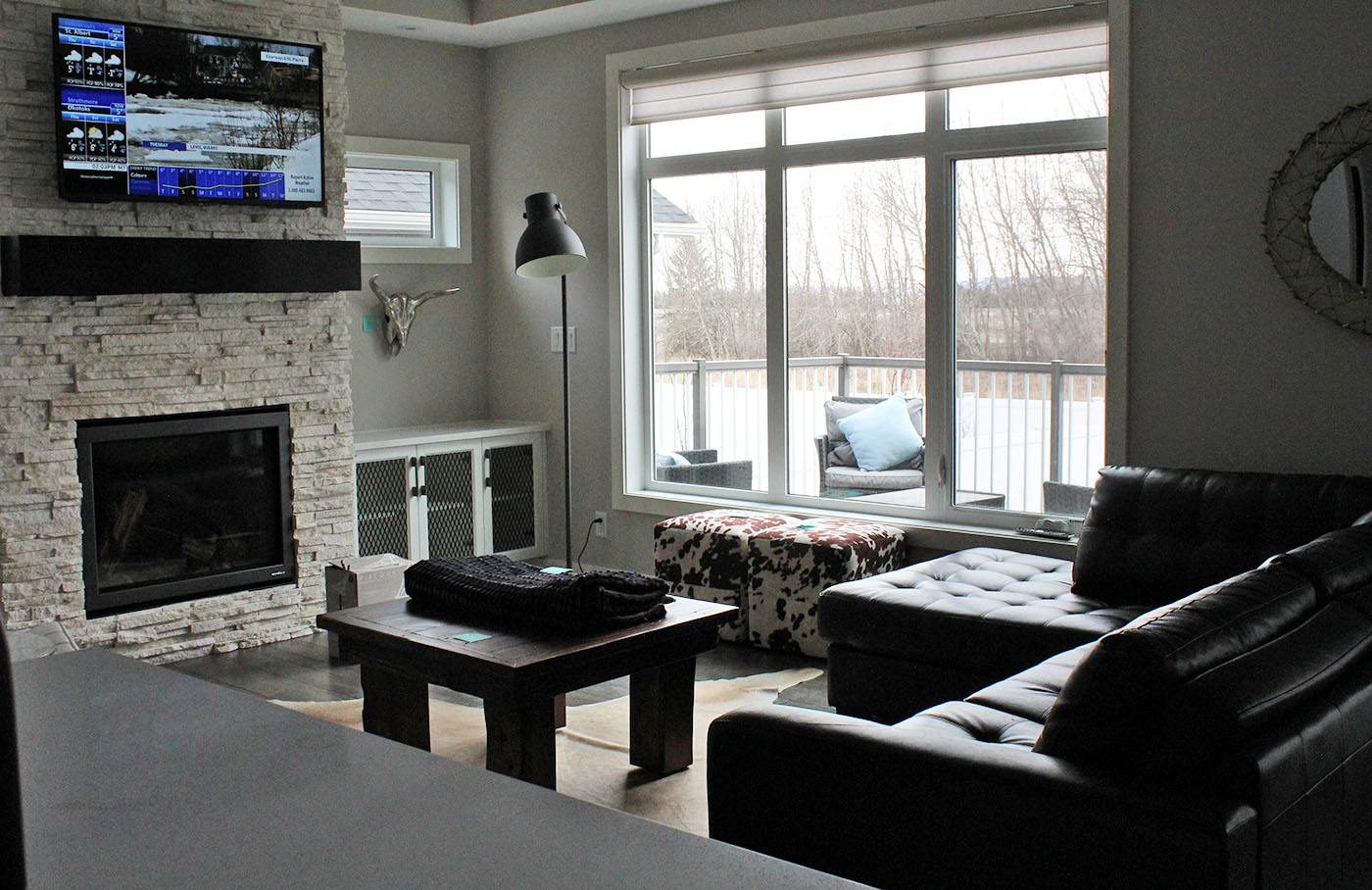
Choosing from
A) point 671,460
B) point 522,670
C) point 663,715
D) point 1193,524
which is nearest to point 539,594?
point 522,670

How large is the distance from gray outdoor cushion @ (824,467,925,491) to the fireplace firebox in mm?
2236

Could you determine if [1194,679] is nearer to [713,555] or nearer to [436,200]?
[713,555]

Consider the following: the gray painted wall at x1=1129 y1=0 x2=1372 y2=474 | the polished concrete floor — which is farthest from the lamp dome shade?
the gray painted wall at x1=1129 y1=0 x2=1372 y2=474

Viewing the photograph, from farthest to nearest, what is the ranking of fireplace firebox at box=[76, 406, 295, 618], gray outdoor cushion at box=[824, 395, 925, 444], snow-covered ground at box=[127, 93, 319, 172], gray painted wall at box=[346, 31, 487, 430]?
1. gray painted wall at box=[346, 31, 487, 430]
2. gray outdoor cushion at box=[824, 395, 925, 444]
3. fireplace firebox at box=[76, 406, 295, 618]
4. snow-covered ground at box=[127, 93, 319, 172]

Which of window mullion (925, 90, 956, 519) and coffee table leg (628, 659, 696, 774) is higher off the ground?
window mullion (925, 90, 956, 519)

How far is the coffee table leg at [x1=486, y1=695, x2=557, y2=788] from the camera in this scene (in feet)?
10.2

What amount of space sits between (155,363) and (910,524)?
2.93 m

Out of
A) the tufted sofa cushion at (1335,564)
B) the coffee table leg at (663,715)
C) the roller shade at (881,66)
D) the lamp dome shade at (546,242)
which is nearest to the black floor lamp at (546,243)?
the lamp dome shade at (546,242)

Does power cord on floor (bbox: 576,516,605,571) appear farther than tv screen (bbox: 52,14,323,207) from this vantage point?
Yes

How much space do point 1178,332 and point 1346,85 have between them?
0.91m

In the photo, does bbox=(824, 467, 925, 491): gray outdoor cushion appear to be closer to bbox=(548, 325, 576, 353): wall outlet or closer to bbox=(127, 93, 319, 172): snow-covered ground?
bbox=(548, 325, 576, 353): wall outlet

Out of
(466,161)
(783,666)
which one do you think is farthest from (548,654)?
(466,161)

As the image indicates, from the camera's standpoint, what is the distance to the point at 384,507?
5.84 meters

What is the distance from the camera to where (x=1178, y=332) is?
443cm
